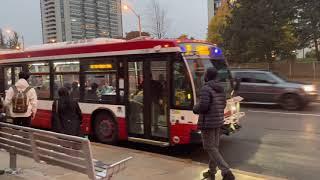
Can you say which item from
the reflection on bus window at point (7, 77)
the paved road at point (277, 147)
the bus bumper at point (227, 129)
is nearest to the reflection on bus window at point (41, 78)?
the reflection on bus window at point (7, 77)

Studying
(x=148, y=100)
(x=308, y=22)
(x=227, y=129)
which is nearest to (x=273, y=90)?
(x=227, y=129)

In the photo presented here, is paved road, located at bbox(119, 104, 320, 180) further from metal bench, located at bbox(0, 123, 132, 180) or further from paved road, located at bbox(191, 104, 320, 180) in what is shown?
metal bench, located at bbox(0, 123, 132, 180)

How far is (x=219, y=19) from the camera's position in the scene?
5953 centimetres

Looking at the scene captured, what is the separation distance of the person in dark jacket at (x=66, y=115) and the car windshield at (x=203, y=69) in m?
2.71

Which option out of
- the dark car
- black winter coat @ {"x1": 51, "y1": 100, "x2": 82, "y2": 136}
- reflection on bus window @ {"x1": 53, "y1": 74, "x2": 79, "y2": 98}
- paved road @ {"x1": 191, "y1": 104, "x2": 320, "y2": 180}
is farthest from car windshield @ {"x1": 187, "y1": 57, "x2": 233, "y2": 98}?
the dark car

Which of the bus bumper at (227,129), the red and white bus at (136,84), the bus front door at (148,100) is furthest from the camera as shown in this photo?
the bus front door at (148,100)

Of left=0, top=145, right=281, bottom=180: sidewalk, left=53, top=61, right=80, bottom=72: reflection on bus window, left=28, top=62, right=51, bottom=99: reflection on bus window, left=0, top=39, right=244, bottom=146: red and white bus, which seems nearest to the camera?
left=0, top=145, right=281, bottom=180: sidewalk

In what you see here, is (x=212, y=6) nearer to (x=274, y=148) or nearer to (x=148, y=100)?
(x=274, y=148)

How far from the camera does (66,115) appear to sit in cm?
847

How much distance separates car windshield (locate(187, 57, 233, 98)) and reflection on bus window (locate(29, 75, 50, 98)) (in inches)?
196

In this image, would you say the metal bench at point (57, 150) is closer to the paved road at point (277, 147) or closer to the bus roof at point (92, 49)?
the paved road at point (277, 147)

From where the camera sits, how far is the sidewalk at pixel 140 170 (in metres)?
7.69

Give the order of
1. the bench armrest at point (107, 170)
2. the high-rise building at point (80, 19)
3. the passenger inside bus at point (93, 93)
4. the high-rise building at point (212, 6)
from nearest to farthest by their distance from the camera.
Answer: the bench armrest at point (107, 170), the passenger inside bus at point (93, 93), the high-rise building at point (80, 19), the high-rise building at point (212, 6)

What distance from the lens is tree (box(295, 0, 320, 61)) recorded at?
42719 millimetres
